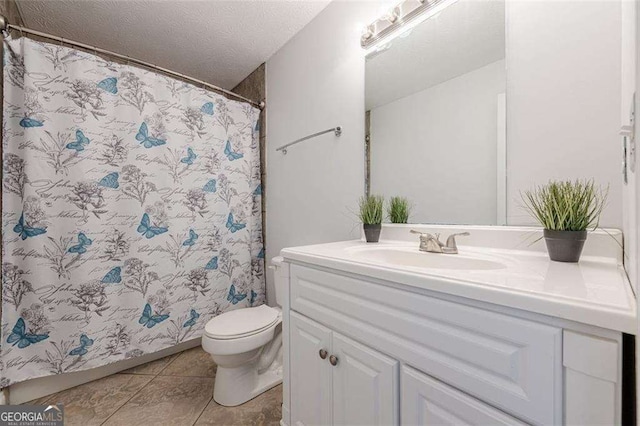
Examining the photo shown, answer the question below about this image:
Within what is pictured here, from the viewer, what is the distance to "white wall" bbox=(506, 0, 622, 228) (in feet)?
2.55

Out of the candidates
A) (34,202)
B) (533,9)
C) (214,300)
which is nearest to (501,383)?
(533,9)

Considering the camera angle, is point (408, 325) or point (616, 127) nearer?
point (408, 325)

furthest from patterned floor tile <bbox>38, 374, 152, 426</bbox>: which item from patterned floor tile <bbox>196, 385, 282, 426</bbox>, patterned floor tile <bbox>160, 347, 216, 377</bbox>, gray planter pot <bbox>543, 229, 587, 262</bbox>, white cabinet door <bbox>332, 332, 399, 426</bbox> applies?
gray planter pot <bbox>543, 229, 587, 262</bbox>

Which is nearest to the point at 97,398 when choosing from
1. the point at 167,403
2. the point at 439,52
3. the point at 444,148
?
the point at 167,403

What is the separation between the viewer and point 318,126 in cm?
168

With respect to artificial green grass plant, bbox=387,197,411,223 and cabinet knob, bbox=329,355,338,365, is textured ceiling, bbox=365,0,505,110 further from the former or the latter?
cabinet knob, bbox=329,355,338,365

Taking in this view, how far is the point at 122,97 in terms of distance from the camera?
1591 millimetres

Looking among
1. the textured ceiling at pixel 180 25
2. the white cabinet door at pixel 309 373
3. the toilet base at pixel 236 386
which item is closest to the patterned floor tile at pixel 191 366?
the toilet base at pixel 236 386

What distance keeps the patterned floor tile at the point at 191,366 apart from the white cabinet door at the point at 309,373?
0.89m

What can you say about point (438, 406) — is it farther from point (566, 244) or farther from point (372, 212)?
point (372, 212)

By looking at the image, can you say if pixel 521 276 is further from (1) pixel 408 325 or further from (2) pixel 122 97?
(2) pixel 122 97

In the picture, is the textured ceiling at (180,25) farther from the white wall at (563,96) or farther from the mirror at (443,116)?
the white wall at (563,96)

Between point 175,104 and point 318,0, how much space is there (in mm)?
1120

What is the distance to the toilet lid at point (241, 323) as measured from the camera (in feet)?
4.47
